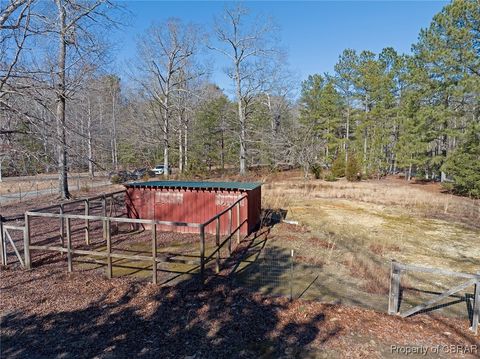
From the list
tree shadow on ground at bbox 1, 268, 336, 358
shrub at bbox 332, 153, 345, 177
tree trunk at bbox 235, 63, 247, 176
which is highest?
tree trunk at bbox 235, 63, 247, 176

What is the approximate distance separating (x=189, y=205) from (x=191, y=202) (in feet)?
0.45

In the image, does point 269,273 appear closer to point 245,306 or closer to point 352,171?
point 245,306

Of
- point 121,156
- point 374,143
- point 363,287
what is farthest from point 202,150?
point 363,287

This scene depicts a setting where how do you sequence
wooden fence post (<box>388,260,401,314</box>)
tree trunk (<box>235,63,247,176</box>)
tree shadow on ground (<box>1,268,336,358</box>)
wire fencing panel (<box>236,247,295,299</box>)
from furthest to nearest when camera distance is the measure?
tree trunk (<box>235,63,247,176</box>)
wire fencing panel (<box>236,247,295,299</box>)
wooden fence post (<box>388,260,401,314</box>)
tree shadow on ground (<box>1,268,336,358</box>)

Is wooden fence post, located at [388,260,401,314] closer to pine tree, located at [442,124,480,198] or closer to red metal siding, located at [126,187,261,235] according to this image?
red metal siding, located at [126,187,261,235]

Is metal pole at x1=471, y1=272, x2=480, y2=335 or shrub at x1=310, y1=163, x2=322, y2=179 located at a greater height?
shrub at x1=310, y1=163, x2=322, y2=179

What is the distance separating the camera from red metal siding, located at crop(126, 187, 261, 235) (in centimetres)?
1106

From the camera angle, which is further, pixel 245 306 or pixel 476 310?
pixel 245 306

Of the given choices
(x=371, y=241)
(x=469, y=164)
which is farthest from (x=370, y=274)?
(x=469, y=164)

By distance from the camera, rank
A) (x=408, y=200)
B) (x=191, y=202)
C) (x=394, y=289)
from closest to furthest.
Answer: (x=394, y=289)
(x=191, y=202)
(x=408, y=200)

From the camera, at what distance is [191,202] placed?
450 inches

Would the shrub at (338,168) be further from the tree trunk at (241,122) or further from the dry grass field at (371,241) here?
the dry grass field at (371,241)

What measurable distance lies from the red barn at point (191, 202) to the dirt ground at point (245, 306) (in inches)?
33.8

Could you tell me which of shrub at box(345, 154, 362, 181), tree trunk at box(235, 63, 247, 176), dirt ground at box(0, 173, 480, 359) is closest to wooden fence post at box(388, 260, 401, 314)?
dirt ground at box(0, 173, 480, 359)
